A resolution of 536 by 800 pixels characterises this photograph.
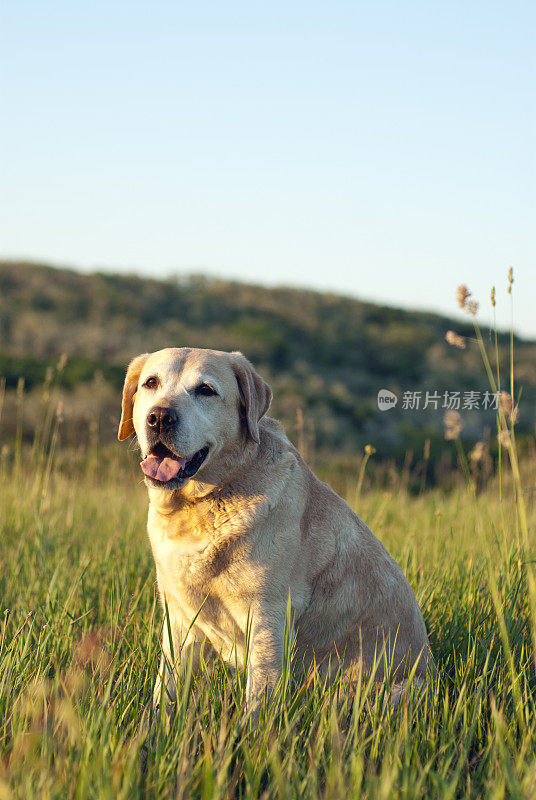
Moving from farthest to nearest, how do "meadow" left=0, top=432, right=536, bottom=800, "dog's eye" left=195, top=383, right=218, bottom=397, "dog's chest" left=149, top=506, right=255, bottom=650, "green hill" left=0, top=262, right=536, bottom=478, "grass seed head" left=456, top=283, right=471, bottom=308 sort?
1. "green hill" left=0, top=262, right=536, bottom=478
2. "dog's eye" left=195, top=383, right=218, bottom=397
3. "dog's chest" left=149, top=506, right=255, bottom=650
4. "grass seed head" left=456, top=283, right=471, bottom=308
5. "meadow" left=0, top=432, right=536, bottom=800

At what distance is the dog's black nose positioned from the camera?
236 centimetres

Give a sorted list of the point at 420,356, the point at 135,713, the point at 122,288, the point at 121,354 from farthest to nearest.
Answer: the point at 122,288 → the point at 420,356 → the point at 121,354 → the point at 135,713

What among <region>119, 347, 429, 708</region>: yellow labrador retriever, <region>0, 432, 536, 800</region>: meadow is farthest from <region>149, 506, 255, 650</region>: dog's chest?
<region>0, 432, 536, 800</region>: meadow

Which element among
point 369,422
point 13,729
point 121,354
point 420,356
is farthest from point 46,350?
point 13,729

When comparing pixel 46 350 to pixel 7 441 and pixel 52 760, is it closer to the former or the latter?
pixel 7 441

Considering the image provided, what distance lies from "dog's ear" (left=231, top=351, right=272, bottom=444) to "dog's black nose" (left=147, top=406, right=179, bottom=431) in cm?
33

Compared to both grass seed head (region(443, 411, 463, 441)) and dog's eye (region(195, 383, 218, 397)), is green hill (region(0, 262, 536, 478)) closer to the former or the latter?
dog's eye (region(195, 383, 218, 397))

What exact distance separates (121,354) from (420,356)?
1255 cm

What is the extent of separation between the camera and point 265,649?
2262mm

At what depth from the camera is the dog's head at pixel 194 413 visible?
2.38 metres

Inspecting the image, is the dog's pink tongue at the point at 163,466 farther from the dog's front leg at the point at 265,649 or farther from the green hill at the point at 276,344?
the green hill at the point at 276,344

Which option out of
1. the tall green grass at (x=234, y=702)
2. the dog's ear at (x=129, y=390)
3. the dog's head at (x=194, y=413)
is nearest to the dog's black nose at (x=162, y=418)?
the dog's head at (x=194, y=413)

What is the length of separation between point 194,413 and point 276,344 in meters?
21.8

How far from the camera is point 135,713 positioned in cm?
221
